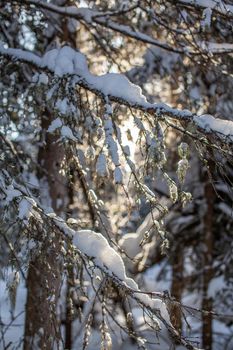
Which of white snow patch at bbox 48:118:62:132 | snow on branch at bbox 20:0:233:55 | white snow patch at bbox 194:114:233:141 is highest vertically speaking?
snow on branch at bbox 20:0:233:55

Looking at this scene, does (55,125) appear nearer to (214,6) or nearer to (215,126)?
(215,126)

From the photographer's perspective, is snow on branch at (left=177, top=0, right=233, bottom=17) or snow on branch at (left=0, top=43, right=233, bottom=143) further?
snow on branch at (left=177, top=0, right=233, bottom=17)

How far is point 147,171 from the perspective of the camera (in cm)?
363

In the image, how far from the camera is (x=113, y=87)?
3.90 metres

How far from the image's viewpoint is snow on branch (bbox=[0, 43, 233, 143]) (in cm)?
352

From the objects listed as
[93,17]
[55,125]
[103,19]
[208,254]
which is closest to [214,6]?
[55,125]

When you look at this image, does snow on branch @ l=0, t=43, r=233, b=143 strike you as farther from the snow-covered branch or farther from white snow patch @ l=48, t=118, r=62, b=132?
the snow-covered branch

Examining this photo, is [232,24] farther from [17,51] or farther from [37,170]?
[37,170]

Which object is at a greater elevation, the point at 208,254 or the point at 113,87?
the point at 208,254

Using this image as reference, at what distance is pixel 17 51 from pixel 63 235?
1.75 meters

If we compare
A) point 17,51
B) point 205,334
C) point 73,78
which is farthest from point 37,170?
point 205,334

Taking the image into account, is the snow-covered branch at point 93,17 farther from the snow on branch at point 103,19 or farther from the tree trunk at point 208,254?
the tree trunk at point 208,254

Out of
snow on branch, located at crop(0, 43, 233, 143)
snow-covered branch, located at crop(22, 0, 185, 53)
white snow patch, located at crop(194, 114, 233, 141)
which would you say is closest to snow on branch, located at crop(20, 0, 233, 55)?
snow-covered branch, located at crop(22, 0, 185, 53)

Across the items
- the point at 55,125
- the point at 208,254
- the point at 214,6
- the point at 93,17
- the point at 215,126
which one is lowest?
the point at 215,126
